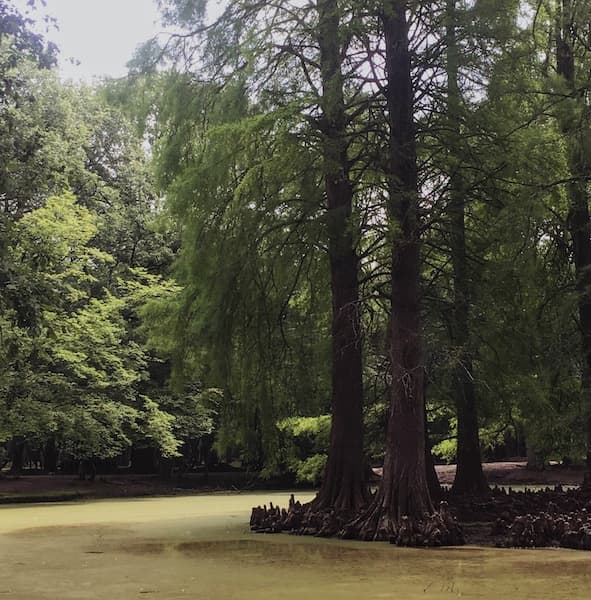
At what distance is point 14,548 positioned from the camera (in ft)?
35.9

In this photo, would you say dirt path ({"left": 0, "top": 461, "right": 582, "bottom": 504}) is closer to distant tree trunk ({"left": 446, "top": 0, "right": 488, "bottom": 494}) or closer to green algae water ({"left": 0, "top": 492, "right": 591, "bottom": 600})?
distant tree trunk ({"left": 446, "top": 0, "right": 488, "bottom": 494})

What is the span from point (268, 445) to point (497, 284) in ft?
16.2

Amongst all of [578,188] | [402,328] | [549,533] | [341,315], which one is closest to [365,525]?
[549,533]

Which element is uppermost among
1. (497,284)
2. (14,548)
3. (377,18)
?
(377,18)

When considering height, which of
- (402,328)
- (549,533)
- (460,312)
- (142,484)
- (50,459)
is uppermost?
(460,312)

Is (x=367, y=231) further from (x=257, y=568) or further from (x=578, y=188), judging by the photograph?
(x=257, y=568)

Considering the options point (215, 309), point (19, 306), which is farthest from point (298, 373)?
point (19, 306)

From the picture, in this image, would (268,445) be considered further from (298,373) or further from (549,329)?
(549,329)

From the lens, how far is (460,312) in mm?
14352

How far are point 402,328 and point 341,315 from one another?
161cm

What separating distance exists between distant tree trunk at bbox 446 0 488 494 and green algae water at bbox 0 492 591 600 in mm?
3426

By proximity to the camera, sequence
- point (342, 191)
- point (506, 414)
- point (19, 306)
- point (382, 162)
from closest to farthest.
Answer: point (19, 306) → point (382, 162) → point (342, 191) → point (506, 414)

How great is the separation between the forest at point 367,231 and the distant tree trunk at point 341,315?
42 millimetres

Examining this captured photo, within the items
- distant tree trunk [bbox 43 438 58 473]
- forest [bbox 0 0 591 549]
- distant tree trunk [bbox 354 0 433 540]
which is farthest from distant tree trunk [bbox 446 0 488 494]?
distant tree trunk [bbox 43 438 58 473]
